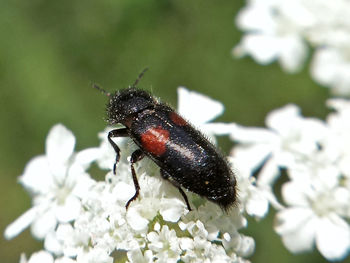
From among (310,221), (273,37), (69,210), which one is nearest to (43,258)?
(69,210)

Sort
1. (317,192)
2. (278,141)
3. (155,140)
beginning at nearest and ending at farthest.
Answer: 1. (155,140)
2. (317,192)
3. (278,141)

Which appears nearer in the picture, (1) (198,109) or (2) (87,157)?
(2) (87,157)

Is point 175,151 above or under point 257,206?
above

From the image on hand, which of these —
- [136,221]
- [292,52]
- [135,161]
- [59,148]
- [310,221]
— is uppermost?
[59,148]

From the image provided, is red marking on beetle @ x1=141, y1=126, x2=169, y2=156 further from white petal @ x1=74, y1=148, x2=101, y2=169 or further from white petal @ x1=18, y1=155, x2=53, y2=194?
white petal @ x1=18, y1=155, x2=53, y2=194

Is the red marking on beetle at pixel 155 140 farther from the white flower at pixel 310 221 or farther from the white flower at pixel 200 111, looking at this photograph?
the white flower at pixel 310 221

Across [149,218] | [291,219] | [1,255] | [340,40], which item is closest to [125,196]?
[149,218]

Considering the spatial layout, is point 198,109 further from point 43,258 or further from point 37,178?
point 43,258

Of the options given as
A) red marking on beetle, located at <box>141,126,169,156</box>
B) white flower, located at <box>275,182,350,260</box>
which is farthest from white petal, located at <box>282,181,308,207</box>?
red marking on beetle, located at <box>141,126,169,156</box>
